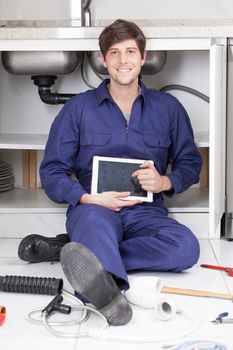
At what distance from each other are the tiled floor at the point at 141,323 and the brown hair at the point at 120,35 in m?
0.83

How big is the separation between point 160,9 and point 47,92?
2.10ft

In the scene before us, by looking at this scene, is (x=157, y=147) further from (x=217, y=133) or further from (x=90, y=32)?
(x=90, y=32)

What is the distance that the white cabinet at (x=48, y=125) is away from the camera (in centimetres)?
244

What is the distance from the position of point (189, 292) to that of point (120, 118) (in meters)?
0.74

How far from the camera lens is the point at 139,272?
2301 millimetres

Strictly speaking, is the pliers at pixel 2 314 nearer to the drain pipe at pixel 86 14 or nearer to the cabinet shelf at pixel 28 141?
the cabinet shelf at pixel 28 141

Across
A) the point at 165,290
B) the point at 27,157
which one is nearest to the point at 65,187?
the point at 165,290

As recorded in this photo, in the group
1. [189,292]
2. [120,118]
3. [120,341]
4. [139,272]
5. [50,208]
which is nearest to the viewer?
[120,341]

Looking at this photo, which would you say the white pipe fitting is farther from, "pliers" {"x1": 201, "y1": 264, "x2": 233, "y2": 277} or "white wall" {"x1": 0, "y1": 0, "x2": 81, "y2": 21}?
"white wall" {"x1": 0, "y1": 0, "x2": 81, "y2": 21}

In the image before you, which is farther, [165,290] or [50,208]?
[50,208]

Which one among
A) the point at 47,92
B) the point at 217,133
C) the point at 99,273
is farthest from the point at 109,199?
the point at 47,92

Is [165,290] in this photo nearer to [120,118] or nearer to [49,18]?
[120,118]

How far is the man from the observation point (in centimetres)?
227

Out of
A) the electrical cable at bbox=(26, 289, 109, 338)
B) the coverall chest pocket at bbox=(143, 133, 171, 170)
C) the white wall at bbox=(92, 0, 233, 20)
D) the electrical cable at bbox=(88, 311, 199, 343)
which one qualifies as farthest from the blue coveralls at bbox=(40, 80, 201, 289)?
the white wall at bbox=(92, 0, 233, 20)
